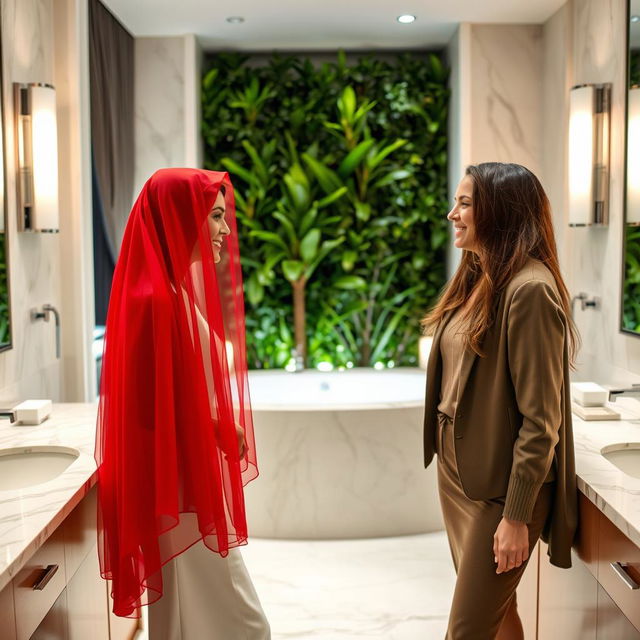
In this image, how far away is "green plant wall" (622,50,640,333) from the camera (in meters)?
2.72

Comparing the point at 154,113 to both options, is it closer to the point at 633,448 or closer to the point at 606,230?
the point at 606,230

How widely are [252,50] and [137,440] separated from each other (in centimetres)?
353

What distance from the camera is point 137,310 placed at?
1.69m

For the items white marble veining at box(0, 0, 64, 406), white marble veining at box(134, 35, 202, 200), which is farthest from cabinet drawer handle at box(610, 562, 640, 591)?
white marble veining at box(134, 35, 202, 200)

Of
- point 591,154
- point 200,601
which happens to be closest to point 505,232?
point 200,601

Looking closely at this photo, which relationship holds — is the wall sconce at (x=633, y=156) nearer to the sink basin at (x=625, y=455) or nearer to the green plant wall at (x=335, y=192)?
the sink basin at (x=625, y=455)

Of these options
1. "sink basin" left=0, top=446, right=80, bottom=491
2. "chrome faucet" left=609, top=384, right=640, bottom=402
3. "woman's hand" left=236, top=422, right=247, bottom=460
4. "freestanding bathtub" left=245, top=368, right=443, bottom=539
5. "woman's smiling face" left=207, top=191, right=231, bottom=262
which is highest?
"woman's smiling face" left=207, top=191, right=231, bottom=262

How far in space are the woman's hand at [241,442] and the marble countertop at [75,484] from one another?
14.2 inches

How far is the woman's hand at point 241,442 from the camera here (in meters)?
1.88

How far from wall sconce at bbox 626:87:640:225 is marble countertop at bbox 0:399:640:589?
0.69 m

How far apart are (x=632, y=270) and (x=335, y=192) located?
6.99ft

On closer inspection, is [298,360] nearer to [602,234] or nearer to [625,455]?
[602,234]

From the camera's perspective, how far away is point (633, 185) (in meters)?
2.72

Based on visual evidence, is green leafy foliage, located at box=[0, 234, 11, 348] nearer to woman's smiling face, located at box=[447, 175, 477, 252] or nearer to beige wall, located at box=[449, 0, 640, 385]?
woman's smiling face, located at box=[447, 175, 477, 252]
